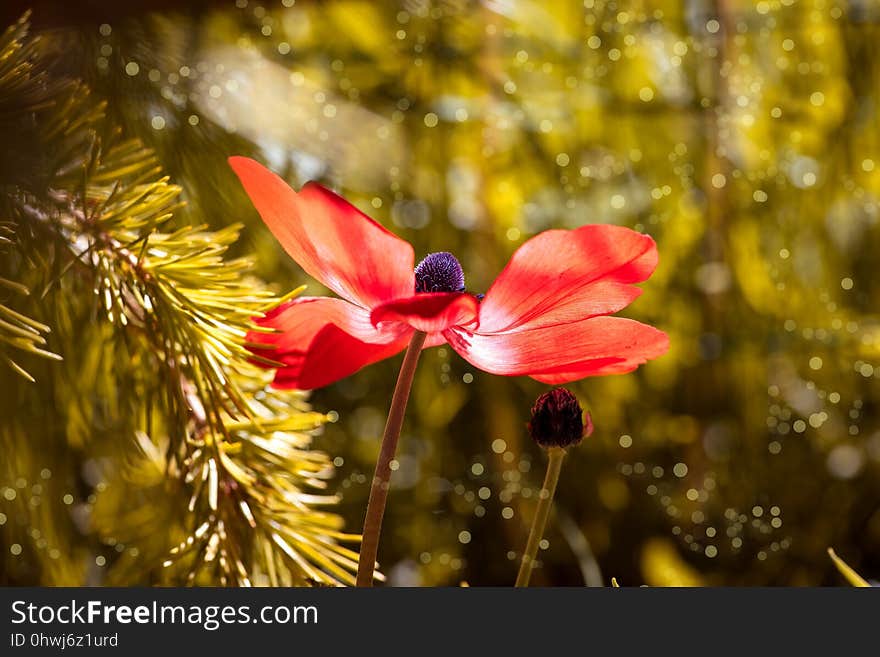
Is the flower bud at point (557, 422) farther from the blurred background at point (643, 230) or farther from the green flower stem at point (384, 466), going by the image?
the blurred background at point (643, 230)

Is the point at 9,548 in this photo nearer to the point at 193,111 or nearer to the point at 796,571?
the point at 193,111

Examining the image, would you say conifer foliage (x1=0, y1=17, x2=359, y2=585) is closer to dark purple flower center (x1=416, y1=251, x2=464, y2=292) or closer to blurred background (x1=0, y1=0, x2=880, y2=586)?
dark purple flower center (x1=416, y1=251, x2=464, y2=292)

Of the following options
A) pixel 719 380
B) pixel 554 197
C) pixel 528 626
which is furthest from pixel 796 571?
pixel 528 626

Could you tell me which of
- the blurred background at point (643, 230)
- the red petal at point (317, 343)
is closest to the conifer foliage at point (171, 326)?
the red petal at point (317, 343)

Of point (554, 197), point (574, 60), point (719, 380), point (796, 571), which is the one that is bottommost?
point (796, 571)

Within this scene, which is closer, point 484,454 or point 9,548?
point 9,548

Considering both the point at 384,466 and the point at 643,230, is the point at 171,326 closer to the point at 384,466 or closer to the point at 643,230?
the point at 384,466

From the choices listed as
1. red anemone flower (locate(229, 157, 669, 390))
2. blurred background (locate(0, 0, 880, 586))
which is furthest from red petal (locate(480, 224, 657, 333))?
blurred background (locate(0, 0, 880, 586))
